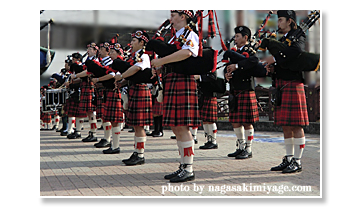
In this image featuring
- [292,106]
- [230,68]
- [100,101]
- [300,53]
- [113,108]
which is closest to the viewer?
[300,53]

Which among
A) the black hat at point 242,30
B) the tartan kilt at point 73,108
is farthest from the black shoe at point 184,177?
the tartan kilt at point 73,108

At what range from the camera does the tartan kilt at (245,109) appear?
217 inches

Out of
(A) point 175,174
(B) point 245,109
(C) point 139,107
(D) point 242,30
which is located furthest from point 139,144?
(D) point 242,30

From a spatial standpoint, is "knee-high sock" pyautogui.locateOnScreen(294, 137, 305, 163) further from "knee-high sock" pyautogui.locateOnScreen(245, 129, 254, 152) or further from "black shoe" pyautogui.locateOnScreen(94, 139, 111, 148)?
"black shoe" pyautogui.locateOnScreen(94, 139, 111, 148)

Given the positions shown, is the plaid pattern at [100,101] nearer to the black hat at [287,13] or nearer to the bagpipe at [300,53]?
the bagpipe at [300,53]

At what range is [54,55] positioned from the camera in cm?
611

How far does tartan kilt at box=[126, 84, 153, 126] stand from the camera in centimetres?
507

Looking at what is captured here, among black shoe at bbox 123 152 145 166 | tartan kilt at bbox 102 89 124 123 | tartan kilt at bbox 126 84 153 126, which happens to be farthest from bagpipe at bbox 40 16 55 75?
black shoe at bbox 123 152 145 166

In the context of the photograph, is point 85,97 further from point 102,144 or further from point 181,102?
point 181,102

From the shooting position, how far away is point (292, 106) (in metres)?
4.54

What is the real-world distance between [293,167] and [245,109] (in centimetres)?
134
